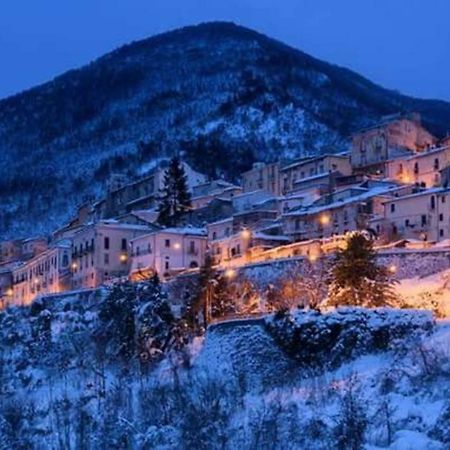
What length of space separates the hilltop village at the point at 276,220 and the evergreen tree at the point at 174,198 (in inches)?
24.5

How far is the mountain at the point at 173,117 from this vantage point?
131 metres

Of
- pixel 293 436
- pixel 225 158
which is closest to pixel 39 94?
pixel 225 158

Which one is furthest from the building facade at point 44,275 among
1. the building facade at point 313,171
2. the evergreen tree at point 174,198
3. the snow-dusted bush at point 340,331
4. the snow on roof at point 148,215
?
the snow-dusted bush at point 340,331

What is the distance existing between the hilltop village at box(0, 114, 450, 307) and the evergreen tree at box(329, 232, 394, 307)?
21.2ft

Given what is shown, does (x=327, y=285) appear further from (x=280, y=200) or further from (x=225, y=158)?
(x=225, y=158)

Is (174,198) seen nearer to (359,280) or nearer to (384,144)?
(384,144)

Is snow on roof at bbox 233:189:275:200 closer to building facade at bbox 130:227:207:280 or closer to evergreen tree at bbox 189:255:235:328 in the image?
building facade at bbox 130:227:207:280

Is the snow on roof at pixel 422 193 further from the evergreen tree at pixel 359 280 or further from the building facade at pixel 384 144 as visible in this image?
the evergreen tree at pixel 359 280

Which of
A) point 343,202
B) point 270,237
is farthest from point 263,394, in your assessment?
point 343,202

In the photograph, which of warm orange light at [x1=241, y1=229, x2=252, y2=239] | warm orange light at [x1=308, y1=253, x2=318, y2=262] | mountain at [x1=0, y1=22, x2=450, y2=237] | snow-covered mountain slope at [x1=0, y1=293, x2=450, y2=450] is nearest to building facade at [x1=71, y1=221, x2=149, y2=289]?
warm orange light at [x1=241, y1=229, x2=252, y2=239]

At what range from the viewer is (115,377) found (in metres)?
47.4

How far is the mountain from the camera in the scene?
131 metres

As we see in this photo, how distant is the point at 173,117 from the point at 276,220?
8057cm

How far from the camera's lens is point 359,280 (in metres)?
45.1
